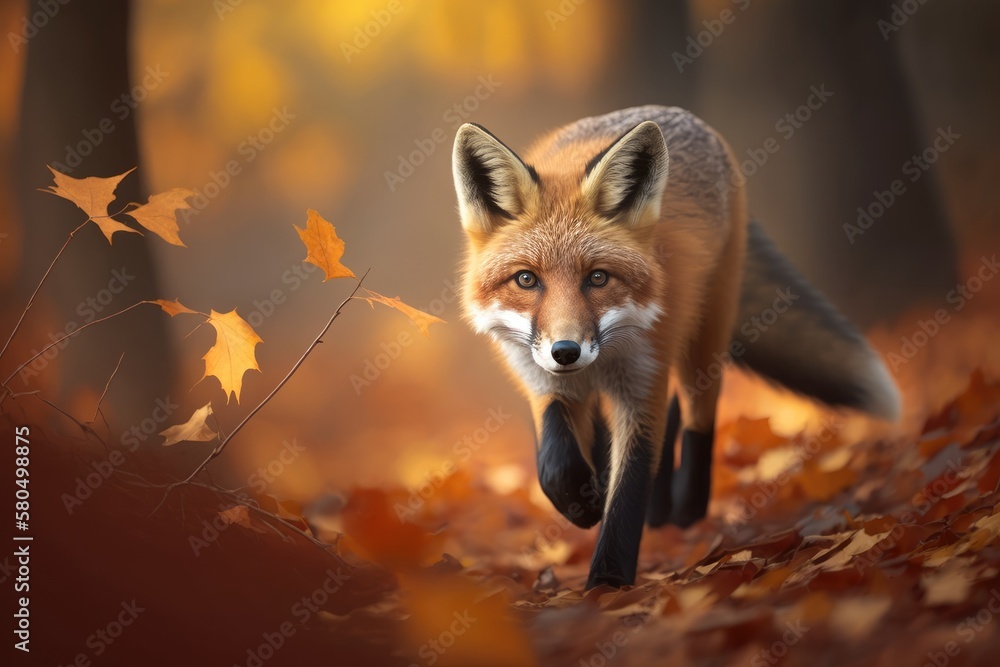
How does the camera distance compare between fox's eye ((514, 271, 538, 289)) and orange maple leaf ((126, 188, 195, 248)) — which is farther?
orange maple leaf ((126, 188, 195, 248))

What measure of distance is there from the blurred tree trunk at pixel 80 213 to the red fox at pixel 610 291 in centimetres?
218

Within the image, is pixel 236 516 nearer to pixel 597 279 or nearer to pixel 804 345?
pixel 597 279

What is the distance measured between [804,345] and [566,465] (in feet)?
5.47

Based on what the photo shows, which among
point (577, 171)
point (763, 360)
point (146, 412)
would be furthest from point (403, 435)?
point (577, 171)

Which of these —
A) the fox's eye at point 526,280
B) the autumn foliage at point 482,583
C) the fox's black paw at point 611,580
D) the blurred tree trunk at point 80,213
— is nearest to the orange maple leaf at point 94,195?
the autumn foliage at point 482,583

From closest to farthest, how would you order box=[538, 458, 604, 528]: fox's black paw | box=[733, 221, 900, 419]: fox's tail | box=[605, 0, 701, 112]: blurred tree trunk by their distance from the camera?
box=[538, 458, 604, 528]: fox's black paw → box=[733, 221, 900, 419]: fox's tail → box=[605, 0, 701, 112]: blurred tree trunk

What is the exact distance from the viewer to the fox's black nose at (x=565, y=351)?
2334mm

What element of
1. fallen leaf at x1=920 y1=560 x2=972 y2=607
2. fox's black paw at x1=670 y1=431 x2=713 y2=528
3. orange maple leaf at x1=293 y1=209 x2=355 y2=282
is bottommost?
fox's black paw at x1=670 y1=431 x2=713 y2=528

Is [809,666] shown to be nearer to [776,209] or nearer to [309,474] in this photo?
[309,474]

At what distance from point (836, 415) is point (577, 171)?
234 cm

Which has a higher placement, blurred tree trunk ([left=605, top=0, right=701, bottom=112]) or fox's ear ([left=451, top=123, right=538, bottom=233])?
blurred tree trunk ([left=605, top=0, right=701, bottom=112])

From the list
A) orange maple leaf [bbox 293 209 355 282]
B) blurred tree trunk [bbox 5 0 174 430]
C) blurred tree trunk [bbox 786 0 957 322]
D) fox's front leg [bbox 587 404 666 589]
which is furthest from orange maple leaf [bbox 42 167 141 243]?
blurred tree trunk [bbox 786 0 957 322]

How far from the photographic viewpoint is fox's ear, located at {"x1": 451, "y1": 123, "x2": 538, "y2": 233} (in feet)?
8.72

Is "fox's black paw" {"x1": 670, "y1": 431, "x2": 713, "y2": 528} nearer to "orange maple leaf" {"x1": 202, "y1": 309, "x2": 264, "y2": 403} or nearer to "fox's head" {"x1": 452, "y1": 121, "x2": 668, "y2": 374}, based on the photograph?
"fox's head" {"x1": 452, "y1": 121, "x2": 668, "y2": 374}
